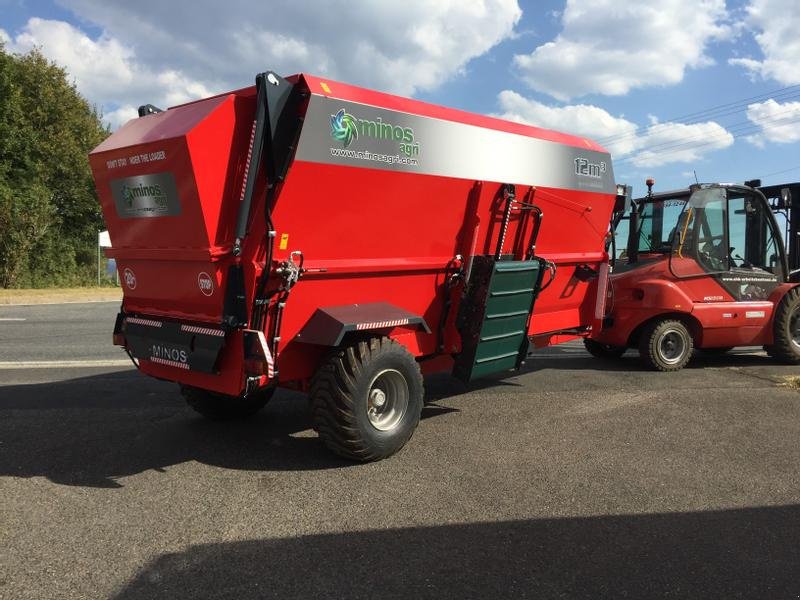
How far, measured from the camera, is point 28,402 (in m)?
6.15

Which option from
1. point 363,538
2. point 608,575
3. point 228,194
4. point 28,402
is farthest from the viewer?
point 28,402

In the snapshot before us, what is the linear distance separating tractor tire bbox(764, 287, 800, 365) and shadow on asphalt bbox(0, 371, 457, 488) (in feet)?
17.5

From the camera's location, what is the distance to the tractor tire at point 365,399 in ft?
14.1

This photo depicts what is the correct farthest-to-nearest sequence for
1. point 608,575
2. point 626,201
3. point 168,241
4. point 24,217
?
point 24,217
point 626,201
point 168,241
point 608,575

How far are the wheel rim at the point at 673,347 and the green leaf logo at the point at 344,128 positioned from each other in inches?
213

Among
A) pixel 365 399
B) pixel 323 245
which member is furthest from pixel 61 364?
pixel 365 399

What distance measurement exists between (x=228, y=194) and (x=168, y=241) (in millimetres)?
676

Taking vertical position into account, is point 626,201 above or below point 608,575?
above

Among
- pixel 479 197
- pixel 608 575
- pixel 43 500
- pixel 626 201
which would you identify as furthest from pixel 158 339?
pixel 626 201

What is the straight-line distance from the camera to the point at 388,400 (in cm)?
477

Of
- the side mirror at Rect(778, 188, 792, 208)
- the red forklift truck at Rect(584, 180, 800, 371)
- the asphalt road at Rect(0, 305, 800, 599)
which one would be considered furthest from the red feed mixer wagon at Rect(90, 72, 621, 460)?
the side mirror at Rect(778, 188, 792, 208)

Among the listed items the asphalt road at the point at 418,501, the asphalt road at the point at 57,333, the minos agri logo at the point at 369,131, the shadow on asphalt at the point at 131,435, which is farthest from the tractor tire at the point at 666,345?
the asphalt road at the point at 57,333

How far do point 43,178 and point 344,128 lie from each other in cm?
2384

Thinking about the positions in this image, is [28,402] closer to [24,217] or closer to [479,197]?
[479,197]
